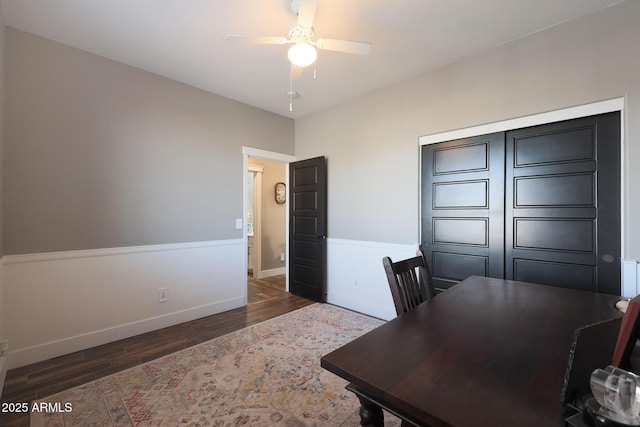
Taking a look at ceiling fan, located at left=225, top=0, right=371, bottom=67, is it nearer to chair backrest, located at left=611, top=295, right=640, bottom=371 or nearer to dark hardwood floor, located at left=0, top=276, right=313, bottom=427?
chair backrest, located at left=611, top=295, right=640, bottom=371

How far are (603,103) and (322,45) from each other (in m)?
2.12

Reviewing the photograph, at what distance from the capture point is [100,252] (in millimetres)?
2660

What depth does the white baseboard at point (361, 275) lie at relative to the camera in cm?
326

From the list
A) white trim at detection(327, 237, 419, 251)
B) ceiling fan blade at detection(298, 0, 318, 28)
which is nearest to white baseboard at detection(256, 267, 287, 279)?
white trim at detection(327, 237, 419, 251)

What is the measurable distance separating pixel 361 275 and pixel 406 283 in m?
2.07

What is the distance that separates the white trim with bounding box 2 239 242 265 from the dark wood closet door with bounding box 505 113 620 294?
3.27 meters

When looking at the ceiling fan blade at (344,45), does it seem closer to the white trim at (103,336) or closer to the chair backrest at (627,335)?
the chair backrest at (627,335)

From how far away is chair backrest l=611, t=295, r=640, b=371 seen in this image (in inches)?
26.0

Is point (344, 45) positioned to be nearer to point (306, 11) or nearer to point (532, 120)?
point (306, 11)

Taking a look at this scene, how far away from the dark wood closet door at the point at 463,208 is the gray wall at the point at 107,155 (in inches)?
97.0

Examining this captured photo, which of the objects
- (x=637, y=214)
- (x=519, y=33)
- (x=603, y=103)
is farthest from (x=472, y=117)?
(x=637, y=214)

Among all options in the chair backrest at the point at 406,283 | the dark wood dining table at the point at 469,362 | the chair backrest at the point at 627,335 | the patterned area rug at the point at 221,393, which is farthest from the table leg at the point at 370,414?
the patterned area rug at the point at 221,393

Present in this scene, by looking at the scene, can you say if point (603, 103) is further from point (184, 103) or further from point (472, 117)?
point (184, 103)

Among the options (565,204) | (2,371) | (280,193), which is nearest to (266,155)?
(280,193)
